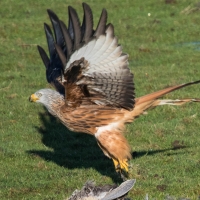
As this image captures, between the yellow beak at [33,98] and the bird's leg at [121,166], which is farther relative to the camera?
the yellow beak at [33,98]

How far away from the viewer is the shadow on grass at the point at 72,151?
370 inches

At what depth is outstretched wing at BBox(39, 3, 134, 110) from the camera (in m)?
7.68

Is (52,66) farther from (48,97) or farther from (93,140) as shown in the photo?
(93,140)

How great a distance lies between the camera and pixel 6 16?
69.5 feet

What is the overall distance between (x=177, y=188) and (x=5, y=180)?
2.37 metres

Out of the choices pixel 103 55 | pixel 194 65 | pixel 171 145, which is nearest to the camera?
pixel 103 55

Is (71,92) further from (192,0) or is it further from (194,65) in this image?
(192,0)

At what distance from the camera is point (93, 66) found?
26.2 feet

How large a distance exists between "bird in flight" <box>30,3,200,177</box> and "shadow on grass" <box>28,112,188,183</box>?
68 centimetres

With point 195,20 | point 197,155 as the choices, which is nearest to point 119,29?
point 195,20

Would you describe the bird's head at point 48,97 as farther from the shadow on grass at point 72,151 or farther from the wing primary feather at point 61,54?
the shadow on grass at point 72,151

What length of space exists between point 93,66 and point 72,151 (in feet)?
8.39

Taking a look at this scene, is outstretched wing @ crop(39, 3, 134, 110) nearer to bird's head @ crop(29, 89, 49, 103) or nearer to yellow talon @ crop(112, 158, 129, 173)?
bird's head @ crop(29, 89, 49, 103)

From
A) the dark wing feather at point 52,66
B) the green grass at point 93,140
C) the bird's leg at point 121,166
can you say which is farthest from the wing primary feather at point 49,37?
the bird's leg at point 121,166
